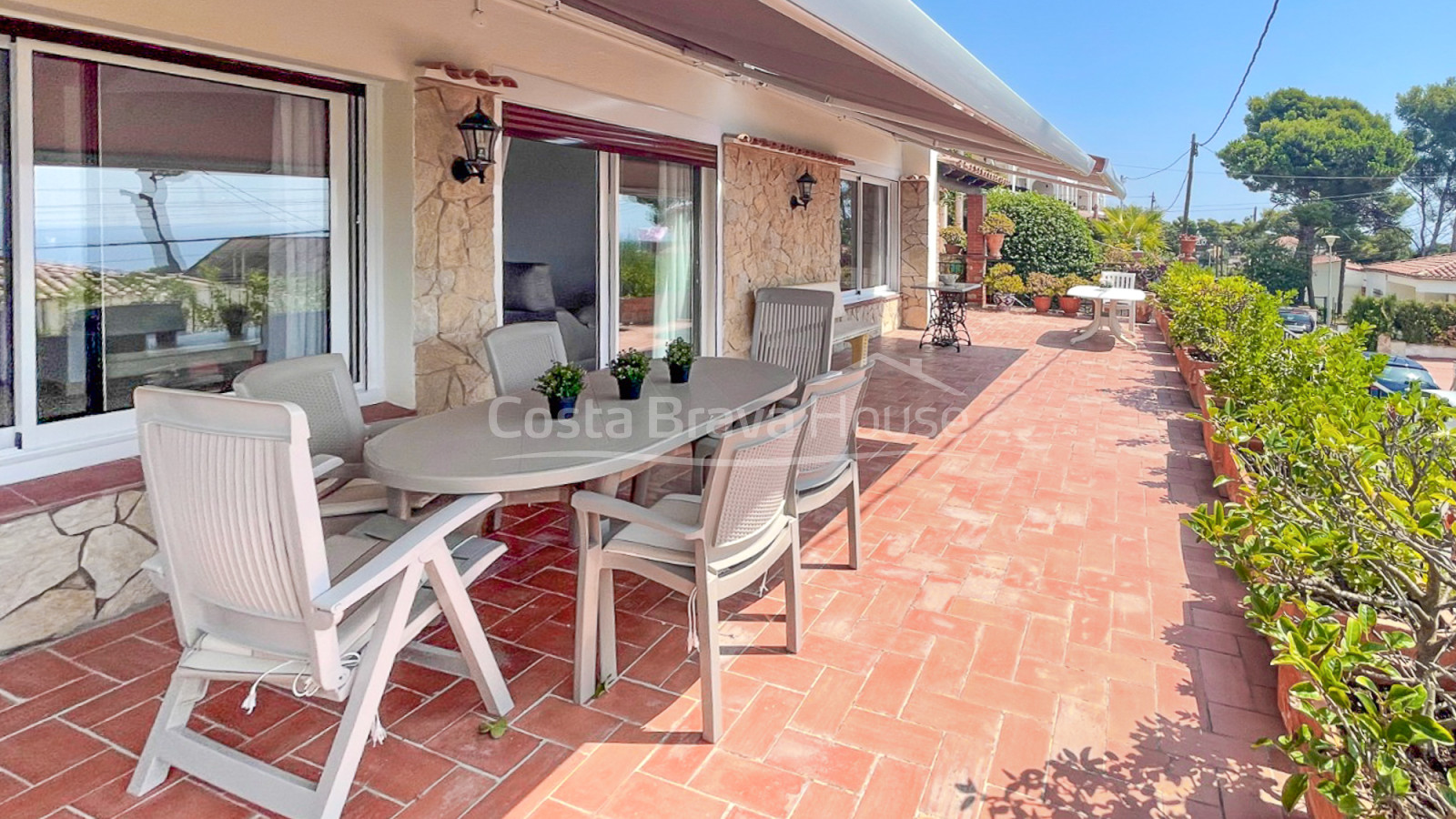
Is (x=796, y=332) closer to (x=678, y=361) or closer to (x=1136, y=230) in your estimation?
(x=678, y=361)

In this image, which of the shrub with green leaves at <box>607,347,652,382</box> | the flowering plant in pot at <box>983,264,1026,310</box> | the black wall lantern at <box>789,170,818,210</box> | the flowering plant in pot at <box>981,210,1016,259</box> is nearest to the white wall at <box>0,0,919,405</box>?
the shrub with green leaves at <box>607,347,652,382</box>

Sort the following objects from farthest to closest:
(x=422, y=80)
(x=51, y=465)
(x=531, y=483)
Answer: (x=422, y=80)
(x=51, y=465)
(x=531, y=483)

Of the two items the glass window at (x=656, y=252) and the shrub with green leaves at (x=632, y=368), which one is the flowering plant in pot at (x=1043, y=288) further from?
the shrub with green leaves at (x=632, y=368)

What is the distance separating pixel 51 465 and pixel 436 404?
2062 mm

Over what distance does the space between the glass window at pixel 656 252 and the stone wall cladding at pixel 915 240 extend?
6.75 m

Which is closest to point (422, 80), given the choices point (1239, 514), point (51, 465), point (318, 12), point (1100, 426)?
point (318, 12)

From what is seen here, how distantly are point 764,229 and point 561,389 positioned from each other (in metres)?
6.21

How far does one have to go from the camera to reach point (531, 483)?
9.05 ft

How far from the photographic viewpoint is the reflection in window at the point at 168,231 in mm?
3705

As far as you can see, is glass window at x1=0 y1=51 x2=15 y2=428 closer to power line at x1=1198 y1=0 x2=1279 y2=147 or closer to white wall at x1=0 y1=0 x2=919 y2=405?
white wall at x1=0 y1=0 x2=919 y2=405

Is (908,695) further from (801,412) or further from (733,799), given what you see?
(801,412)

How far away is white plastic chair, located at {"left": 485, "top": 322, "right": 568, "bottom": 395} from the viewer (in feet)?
14.4

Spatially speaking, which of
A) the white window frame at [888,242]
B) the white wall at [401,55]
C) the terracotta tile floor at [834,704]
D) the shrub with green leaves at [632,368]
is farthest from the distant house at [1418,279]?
the shrub with green leaves at [632,368]

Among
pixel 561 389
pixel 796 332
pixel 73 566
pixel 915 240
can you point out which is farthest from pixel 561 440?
pixel 915 240
